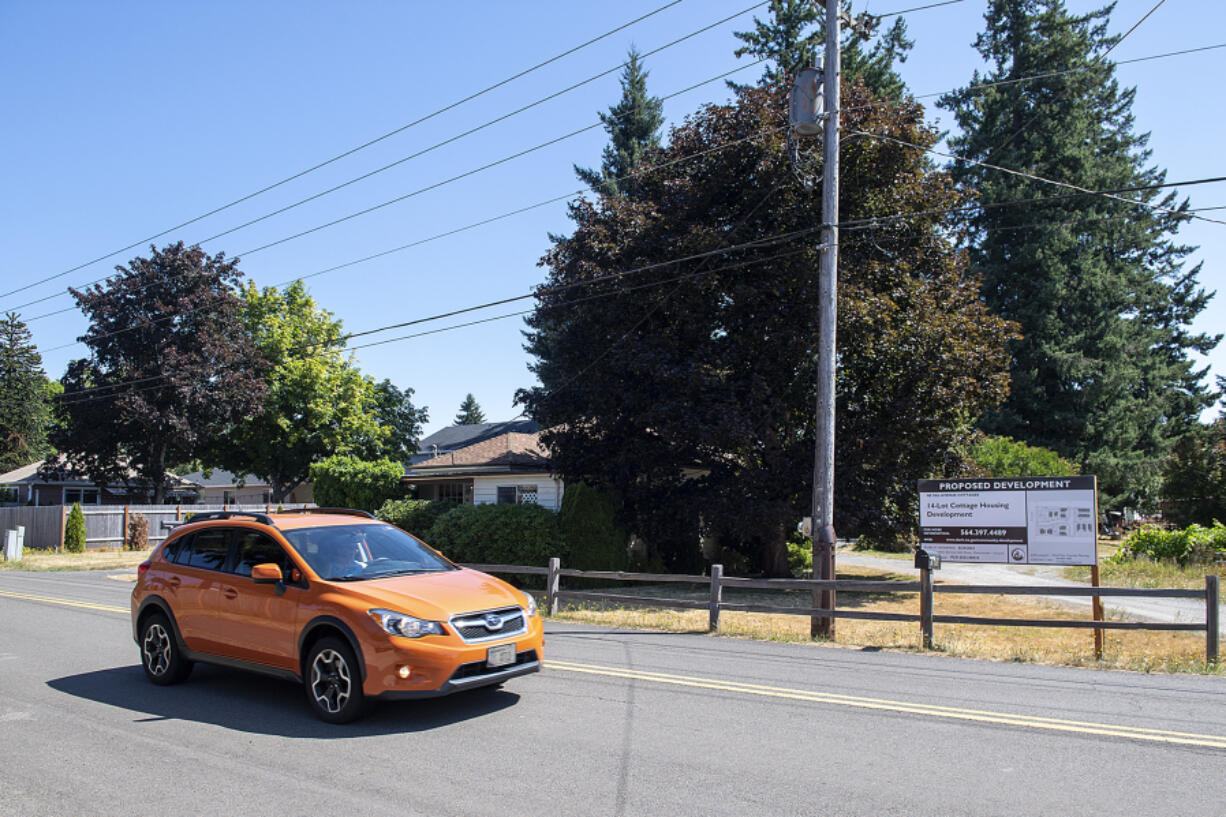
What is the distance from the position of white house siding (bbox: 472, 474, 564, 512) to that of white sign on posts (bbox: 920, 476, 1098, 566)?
1216 centimetres

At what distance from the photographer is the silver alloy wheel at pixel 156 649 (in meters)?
8.23

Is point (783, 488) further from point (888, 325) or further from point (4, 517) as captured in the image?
point (4, 517)

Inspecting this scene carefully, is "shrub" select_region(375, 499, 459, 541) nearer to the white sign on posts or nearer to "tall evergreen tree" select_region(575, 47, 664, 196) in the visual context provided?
the white sign on posts

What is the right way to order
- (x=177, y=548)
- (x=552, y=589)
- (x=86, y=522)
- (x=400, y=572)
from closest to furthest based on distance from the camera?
(x=400, y=572)
(x=177, y=548)
(x=552, y=589)
(x=86, y=522)

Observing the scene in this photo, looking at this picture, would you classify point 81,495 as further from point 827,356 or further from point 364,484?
point 827,356

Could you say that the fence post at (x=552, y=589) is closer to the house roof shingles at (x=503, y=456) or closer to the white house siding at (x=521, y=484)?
the white house siding at (x=521, y=484)

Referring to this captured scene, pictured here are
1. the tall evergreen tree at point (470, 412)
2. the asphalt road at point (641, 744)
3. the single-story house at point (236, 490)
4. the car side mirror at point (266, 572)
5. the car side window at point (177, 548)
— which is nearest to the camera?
the asphalt road at point (641, 744)

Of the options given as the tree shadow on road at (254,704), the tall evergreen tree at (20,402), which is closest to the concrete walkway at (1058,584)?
the tree shadow on road at (254,704)

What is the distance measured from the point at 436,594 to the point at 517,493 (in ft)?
60.0

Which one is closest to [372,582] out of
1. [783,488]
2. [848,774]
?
[848,774]

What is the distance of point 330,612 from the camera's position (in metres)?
→ 6.81

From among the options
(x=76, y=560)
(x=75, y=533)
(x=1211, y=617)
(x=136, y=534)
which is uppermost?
(x=1211, y=617)

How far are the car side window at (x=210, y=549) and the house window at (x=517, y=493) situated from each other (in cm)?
1605

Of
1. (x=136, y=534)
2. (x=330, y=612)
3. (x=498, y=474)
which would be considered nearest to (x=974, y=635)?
(x=330, y=612)
